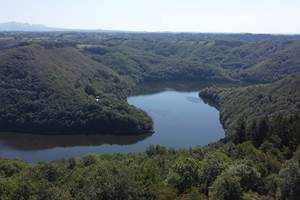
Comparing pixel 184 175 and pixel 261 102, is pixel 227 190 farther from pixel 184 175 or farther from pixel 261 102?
pixel 261 102

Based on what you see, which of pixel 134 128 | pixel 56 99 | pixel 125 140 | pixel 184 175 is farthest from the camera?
pixel 56 99

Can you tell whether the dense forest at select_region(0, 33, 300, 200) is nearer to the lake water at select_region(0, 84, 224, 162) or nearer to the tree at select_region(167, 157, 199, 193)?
the tree at select_region(167, 157, 199, 193)

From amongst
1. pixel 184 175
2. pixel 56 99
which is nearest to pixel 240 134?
pixel 184 175

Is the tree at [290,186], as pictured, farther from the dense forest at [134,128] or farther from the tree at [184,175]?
the tree at [184,175]

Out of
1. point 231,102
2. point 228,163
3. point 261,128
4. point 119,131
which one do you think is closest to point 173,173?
point 228,163

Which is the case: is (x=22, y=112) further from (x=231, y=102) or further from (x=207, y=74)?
(x=207, y=74)

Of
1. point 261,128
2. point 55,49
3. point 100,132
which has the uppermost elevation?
point 55,49

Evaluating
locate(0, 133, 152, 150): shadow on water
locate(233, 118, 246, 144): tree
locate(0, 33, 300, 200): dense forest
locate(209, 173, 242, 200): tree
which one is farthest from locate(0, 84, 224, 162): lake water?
locate(209, 173, 242, 200): tree
